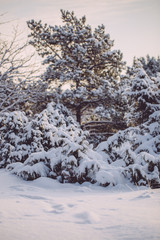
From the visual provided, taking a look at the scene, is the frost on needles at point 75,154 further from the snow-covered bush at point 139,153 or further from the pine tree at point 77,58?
the pine tree at point 77,58

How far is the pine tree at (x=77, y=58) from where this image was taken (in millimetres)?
12148

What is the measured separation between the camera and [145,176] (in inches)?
195

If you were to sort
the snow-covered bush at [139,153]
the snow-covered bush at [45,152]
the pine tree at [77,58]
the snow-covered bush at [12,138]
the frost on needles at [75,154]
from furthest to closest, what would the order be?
the pine tree at [77,58] → the snow-covered bush at [12,138] → the snow-covered bush at [45,152] → the frost on needles at [75,154] → the snow-covered bush at [139,153]

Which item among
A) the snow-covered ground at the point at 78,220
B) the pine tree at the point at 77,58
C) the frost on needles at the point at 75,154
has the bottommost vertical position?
the snow-covered ground at the point at 78,220

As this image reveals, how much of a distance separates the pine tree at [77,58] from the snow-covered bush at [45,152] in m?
4.18

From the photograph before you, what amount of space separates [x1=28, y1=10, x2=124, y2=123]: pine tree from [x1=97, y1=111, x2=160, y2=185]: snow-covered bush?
527cm

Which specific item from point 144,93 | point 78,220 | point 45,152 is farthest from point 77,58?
point 78,220

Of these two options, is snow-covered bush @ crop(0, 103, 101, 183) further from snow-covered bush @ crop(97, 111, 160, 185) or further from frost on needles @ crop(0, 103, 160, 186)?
snow-covered bush @ crop(97, 111, 160, 185)

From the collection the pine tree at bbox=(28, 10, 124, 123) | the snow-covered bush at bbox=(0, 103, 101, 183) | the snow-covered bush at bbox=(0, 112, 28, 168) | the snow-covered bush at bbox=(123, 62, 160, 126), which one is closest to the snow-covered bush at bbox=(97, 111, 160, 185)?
the snow-covered bush at bbox=(123, 62, 160, 126)

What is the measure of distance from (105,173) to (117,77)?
32.4 ft

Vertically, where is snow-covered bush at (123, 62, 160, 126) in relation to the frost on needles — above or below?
above

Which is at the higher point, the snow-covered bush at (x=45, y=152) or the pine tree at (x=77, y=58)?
the pine tree at (x=77, y=58)

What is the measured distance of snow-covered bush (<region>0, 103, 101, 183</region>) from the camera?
216 inches

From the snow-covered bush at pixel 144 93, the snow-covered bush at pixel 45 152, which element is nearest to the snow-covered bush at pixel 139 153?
the snow-covered bush at pixel 144 93
